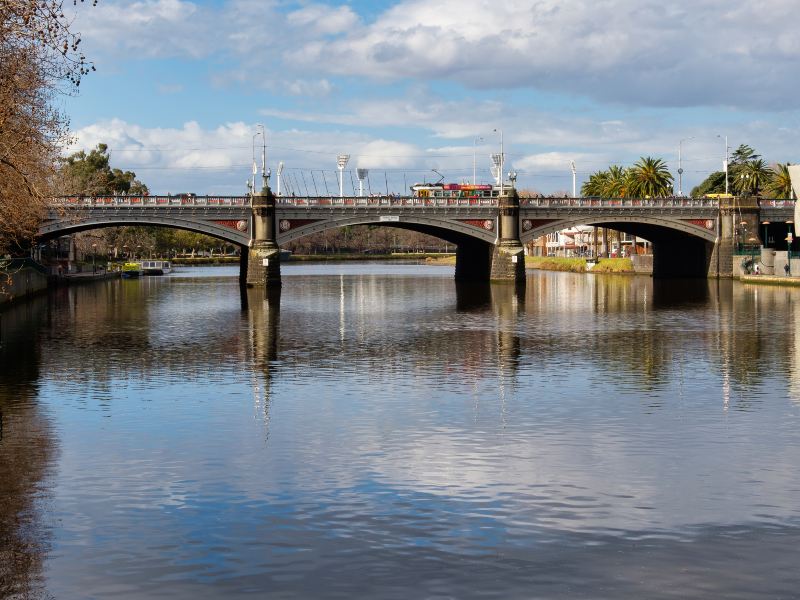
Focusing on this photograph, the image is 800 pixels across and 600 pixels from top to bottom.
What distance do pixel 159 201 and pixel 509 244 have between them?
40859mm

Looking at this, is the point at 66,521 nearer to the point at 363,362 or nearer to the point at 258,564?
the point at 258,564

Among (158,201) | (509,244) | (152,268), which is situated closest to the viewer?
(158,201)

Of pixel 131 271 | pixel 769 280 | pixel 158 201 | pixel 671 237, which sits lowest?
pixel 769 280

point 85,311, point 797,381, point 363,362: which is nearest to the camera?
point 797,381

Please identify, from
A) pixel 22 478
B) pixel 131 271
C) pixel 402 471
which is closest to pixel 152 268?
pixel 131 271

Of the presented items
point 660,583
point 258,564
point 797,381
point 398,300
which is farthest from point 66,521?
point 398,300

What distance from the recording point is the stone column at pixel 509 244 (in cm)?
12581

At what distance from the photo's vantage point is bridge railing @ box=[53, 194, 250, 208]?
374ft

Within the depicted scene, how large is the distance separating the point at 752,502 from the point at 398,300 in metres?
82.6

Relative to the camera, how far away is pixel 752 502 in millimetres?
20828

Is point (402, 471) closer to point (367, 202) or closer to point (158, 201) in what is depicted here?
point (158, 201)

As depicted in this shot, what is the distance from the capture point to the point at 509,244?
126625 millimetres

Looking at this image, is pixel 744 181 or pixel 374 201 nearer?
pixel 374 201

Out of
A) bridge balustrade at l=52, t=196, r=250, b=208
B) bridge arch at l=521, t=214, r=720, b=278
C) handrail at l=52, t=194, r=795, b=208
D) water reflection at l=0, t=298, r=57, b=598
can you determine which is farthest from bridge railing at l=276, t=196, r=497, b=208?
water reflection at l=0, t=298, r=57, b=598
